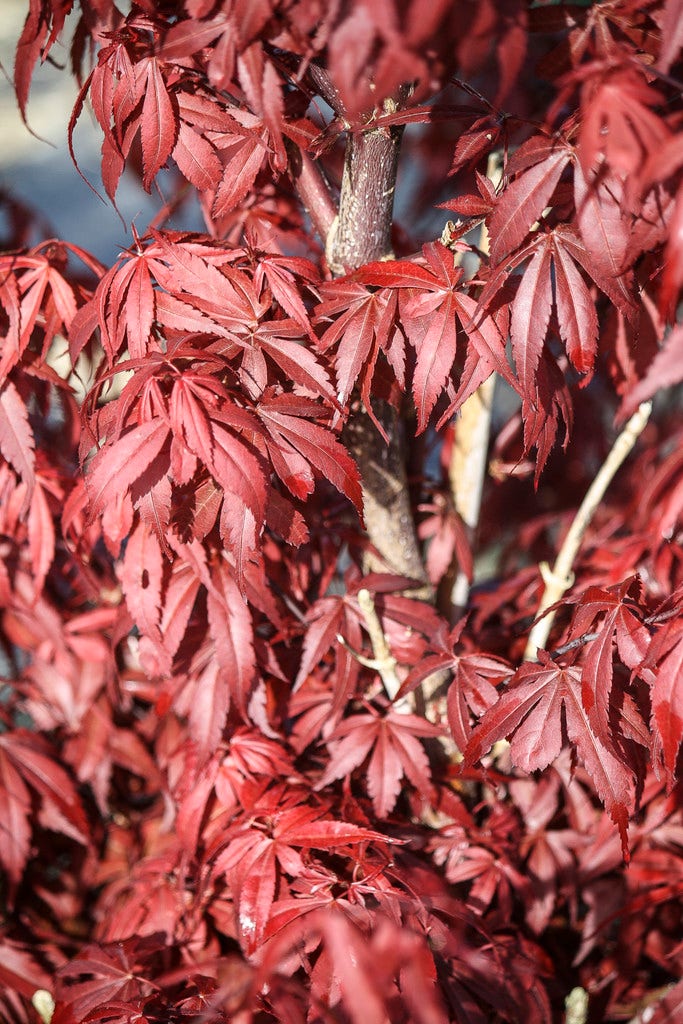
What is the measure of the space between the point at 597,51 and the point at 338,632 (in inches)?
28.8

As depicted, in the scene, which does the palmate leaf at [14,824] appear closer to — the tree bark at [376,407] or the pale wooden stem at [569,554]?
the tree bark at [376,407]

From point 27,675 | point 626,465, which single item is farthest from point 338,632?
point 626,465

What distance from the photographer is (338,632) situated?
105cm

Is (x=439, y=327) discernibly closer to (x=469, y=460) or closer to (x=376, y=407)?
(x=376, y=407)

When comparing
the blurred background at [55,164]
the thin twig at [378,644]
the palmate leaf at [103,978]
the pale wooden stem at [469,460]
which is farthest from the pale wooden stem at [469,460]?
the blurred background at [55,164]

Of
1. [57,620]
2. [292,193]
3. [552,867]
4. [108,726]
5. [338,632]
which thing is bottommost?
[552,867]

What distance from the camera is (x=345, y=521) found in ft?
3.93

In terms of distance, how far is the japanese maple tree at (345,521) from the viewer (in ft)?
2.21

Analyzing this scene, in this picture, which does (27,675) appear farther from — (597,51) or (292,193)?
(597,51)

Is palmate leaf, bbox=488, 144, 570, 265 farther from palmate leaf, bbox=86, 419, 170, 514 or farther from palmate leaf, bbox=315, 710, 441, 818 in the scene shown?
palmate leaf, bbox=315, 710, 441, 818

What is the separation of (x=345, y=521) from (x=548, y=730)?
478 millimetres

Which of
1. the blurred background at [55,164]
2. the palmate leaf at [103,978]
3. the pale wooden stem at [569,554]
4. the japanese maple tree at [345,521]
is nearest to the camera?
the japanese maple tree at [345,521]

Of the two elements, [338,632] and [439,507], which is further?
[439,507]

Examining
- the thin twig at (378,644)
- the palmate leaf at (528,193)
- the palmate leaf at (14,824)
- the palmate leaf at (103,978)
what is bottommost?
the palmate leaf at (14,824)
